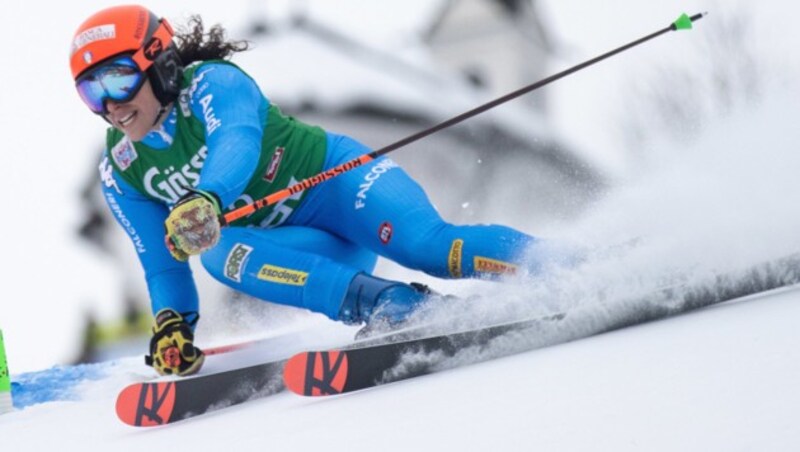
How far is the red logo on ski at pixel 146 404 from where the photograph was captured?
82.3 inches

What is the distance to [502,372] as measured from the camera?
5.90ft

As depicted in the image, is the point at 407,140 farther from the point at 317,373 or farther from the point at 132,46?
the point at 317,373

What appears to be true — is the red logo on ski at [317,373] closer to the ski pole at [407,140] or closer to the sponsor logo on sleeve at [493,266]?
the ski pole at [407,140]

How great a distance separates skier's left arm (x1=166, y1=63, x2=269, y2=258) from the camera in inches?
92.9

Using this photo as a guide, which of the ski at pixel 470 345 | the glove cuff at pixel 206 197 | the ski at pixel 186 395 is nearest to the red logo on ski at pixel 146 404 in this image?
the ski at pixel 186 395

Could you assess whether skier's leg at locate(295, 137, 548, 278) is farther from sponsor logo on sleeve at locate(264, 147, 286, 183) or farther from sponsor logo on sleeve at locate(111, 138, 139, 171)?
sponsor logo on sleeve at locate(111, 138, 139, 171)

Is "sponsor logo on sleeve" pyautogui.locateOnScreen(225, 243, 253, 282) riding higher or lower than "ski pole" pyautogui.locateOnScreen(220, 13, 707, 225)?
lower

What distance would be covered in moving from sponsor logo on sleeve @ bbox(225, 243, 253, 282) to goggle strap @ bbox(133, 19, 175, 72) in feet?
1.97

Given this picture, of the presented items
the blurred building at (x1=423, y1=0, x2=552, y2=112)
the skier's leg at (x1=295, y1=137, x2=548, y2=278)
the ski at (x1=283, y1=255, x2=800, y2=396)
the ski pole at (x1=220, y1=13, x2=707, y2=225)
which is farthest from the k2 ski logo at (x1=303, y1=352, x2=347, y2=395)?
the blurred building at (x1=423, y1=0, x2=552, y2=112)

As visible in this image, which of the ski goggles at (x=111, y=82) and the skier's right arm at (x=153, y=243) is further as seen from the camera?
the skier's right arm at (x=153, y=243)

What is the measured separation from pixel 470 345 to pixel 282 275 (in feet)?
3.10

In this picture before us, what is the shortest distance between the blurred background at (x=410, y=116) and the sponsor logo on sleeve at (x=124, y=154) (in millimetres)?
2455

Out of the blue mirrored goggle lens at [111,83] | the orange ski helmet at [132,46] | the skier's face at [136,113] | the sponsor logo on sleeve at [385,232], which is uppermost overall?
the orange ski helmet at [132,46]

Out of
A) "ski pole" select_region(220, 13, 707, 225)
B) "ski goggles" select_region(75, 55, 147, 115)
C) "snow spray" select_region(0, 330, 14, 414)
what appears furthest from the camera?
"snow spray" select_region(0, 330, 14, 414)
